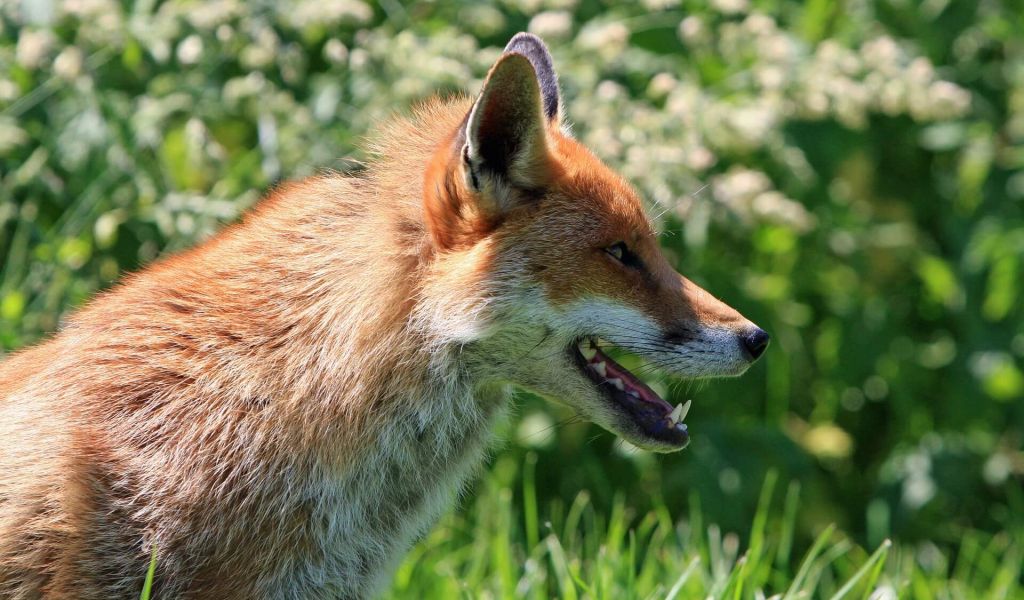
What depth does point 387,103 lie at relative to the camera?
5211 millimetres

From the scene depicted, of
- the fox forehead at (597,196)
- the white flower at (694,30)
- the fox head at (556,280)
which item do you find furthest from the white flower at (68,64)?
the white flower at (694,30)

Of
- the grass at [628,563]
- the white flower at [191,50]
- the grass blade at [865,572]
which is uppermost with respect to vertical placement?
the white flower at [191,50]

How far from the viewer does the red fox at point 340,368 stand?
338 centimetres

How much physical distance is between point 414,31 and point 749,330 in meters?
2.35

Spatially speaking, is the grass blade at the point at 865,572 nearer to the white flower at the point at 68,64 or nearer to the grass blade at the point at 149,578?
Result: the grass blade at the point at 149,578

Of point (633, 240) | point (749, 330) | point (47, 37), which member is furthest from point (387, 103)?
point (749, 330)

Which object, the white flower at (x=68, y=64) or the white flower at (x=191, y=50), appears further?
the white flower at (x=191, y=50)

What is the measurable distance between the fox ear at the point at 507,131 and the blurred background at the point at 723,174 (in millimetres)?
1358

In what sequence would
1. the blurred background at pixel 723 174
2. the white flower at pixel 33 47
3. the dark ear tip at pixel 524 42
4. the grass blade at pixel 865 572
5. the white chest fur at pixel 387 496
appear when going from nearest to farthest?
the white chest fur at pixel 387 496, the grass blade at pixel 865 572, the dark ear tip at pixel 524 42, the white flower at pixel 33 47, the blurred background at pixel 723 174

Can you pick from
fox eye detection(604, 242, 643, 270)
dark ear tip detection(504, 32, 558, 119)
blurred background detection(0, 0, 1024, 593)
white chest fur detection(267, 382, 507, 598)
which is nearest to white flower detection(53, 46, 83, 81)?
blurred background detection(0, 0, 1024, 593)

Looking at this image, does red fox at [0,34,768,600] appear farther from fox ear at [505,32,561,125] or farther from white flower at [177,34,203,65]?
white flower at [177,34,203,65]

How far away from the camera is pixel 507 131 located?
3566 millimetres

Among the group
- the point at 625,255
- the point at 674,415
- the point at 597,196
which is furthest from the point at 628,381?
the point at 597,196

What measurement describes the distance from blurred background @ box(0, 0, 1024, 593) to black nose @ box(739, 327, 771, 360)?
127 cm
